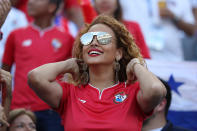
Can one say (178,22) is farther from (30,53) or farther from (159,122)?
(30,53)

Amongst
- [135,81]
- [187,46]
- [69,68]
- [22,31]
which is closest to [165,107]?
[135,81]

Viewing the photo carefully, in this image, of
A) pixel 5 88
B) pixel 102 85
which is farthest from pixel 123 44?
pixel 5 88

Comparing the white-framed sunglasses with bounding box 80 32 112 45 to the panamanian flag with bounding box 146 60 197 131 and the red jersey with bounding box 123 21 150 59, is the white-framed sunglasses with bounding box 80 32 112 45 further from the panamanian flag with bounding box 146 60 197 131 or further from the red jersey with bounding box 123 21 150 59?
the panamanian flag with bounding box 146 60 197 131

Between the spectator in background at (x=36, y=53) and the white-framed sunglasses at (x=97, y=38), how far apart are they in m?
1.59

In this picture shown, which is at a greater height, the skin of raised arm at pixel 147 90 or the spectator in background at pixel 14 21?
the spectator in background at pixel 14 21

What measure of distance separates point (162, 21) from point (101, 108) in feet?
13.1

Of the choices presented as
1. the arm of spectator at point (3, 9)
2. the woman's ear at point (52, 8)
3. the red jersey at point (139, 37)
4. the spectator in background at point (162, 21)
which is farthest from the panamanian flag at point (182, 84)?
the arm of spectator at point (3, 9)

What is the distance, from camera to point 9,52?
5734mm

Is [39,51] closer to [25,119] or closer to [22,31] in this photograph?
[22,31]

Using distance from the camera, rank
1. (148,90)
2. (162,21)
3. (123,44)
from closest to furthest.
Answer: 1. (148,90)
2. (123,44)
3. (162,21)

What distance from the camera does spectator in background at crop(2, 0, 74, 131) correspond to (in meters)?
5.35

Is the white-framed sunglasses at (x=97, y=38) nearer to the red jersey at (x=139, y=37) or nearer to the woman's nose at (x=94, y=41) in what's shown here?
the woman's nose at (x=94, y=41)

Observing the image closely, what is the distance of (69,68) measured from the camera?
4.07m

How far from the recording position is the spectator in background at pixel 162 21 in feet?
23.2
